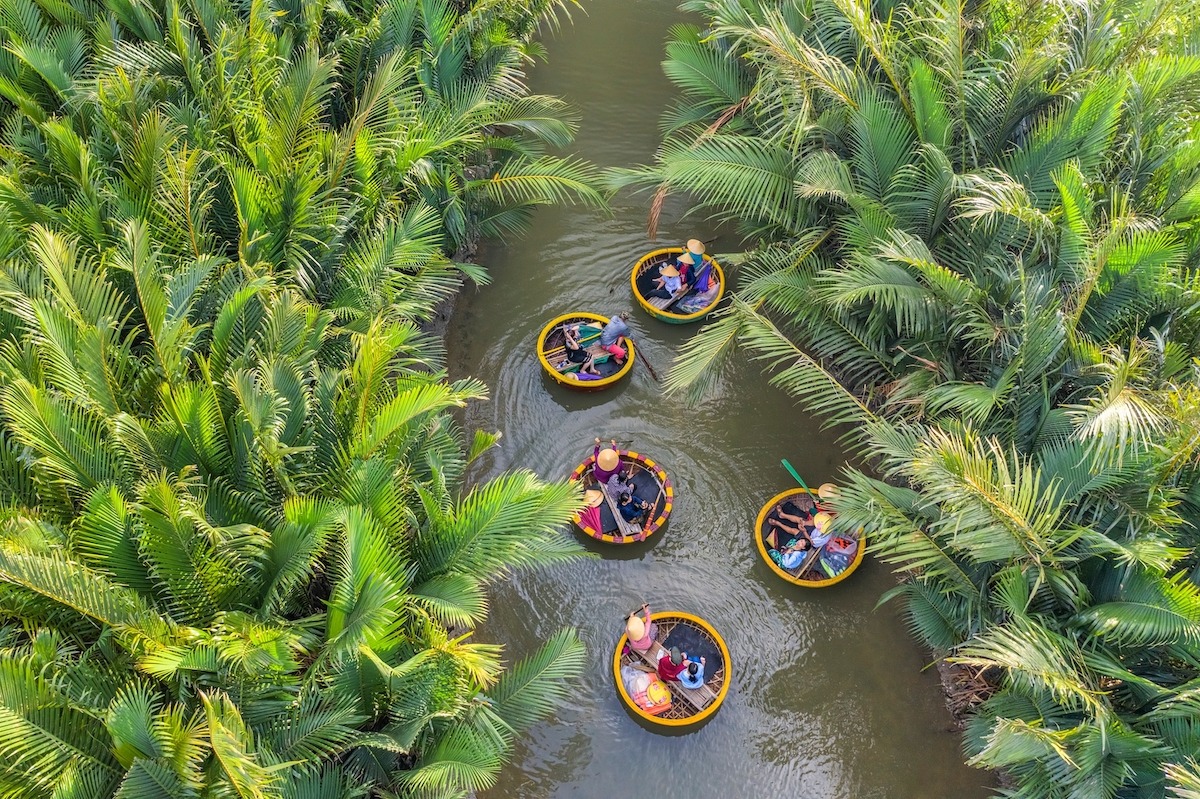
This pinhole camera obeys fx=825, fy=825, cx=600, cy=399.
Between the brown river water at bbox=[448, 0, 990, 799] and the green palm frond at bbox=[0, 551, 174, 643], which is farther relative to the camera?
the brown river water at bbox=[448, 0, 990, 799]

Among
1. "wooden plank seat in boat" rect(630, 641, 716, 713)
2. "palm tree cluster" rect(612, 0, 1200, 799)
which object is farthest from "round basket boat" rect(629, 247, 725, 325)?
"wooden plank seat in boat" rect(630, 641, 716, 713)

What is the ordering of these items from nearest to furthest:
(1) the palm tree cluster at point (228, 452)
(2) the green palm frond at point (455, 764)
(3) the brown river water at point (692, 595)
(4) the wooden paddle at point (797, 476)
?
(1) the palm tree cluster at point (228, 452)
(2) the green palm frond at point (455, 764)
(3) the brown river water at point (692, 595)
(4) the wooden paddle at point (797, 476)

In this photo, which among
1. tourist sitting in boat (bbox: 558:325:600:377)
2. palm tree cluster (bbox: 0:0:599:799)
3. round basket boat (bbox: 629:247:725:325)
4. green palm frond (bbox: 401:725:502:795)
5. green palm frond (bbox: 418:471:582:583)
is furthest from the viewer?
round basket boat (bbox: 629:247:725:325)

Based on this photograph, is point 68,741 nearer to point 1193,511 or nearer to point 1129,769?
point 1129,769

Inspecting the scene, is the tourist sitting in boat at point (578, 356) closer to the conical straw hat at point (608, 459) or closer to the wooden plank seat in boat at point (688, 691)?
the conical straw hat at point (608, 459)

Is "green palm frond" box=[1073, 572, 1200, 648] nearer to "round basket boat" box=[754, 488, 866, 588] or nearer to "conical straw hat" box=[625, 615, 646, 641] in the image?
"round basket boat" box=[754, 488, 866, 588]

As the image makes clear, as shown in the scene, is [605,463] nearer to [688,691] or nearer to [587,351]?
[587,351]

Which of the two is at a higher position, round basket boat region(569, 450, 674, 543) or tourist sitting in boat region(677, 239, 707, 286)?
tourist sitting in boat region(677, 239, 707, 286)

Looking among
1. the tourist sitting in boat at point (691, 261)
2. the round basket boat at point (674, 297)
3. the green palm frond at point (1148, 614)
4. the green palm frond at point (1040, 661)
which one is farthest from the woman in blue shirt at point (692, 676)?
the tourist sitting in boat at point (691, 261)
